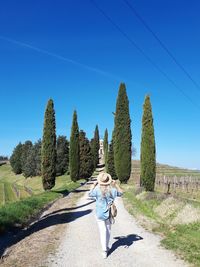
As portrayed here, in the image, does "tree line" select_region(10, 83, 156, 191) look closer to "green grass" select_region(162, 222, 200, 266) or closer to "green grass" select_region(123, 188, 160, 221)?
"green grass" select_region(123, 188, 160, 221)

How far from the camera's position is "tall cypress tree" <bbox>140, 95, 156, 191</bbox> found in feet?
89.8

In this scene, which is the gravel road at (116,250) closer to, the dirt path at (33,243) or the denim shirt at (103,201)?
the dirt path at (33,243)

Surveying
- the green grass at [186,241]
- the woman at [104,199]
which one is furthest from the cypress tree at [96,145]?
the woman at [104,199]

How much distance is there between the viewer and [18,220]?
1427cm

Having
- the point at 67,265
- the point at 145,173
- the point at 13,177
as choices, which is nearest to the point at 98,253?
the point at 67,265

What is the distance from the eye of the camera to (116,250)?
9.17m

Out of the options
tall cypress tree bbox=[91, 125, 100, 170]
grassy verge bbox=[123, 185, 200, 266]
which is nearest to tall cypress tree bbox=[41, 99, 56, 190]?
grassy verge bbox=[123, 185, 200, 266]

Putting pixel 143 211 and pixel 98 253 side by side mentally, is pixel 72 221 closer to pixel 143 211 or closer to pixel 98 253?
pixel 143 211

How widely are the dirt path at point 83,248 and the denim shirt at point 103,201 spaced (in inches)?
35.6

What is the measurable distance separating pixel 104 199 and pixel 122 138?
95.4 feet

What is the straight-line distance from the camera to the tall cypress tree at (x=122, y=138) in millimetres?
37219

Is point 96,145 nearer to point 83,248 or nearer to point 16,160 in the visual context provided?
point 16,160

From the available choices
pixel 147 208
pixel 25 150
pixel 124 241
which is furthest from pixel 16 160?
pixel 124 241

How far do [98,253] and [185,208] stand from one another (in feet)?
20.7
